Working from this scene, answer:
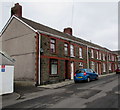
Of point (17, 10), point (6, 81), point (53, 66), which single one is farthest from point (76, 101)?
point (17, 10)

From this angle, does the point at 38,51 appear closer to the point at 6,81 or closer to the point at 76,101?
the point at 6,81

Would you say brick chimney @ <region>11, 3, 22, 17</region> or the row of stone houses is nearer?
the row of stone houses

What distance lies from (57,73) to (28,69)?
383cm

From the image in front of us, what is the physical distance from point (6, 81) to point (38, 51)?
198 inches

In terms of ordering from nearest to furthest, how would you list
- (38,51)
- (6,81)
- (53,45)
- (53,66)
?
(6,81) < (38,51) < (53,66) < (53,45)

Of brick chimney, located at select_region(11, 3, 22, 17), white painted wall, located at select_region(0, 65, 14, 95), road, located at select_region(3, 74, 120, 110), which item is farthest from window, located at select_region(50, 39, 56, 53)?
road, located at select_region(3, 74, 120, 110)

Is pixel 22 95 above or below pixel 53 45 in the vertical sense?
below

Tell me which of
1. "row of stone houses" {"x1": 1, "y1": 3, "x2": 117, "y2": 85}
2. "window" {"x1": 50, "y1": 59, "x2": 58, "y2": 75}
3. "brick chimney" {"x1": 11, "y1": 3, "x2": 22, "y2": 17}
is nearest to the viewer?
"row of stone houses" {"x1": 1, "y1": 3, "x2": 117, "y2": 85}

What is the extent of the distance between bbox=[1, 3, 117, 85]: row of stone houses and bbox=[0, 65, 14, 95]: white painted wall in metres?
3.32

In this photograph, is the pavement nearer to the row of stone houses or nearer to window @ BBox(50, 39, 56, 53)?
the row of stone houses

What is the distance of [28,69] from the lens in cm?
1495

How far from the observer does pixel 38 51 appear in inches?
577

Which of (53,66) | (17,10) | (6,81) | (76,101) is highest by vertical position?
(17,10)

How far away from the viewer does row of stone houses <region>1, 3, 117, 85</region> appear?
14742 mm
